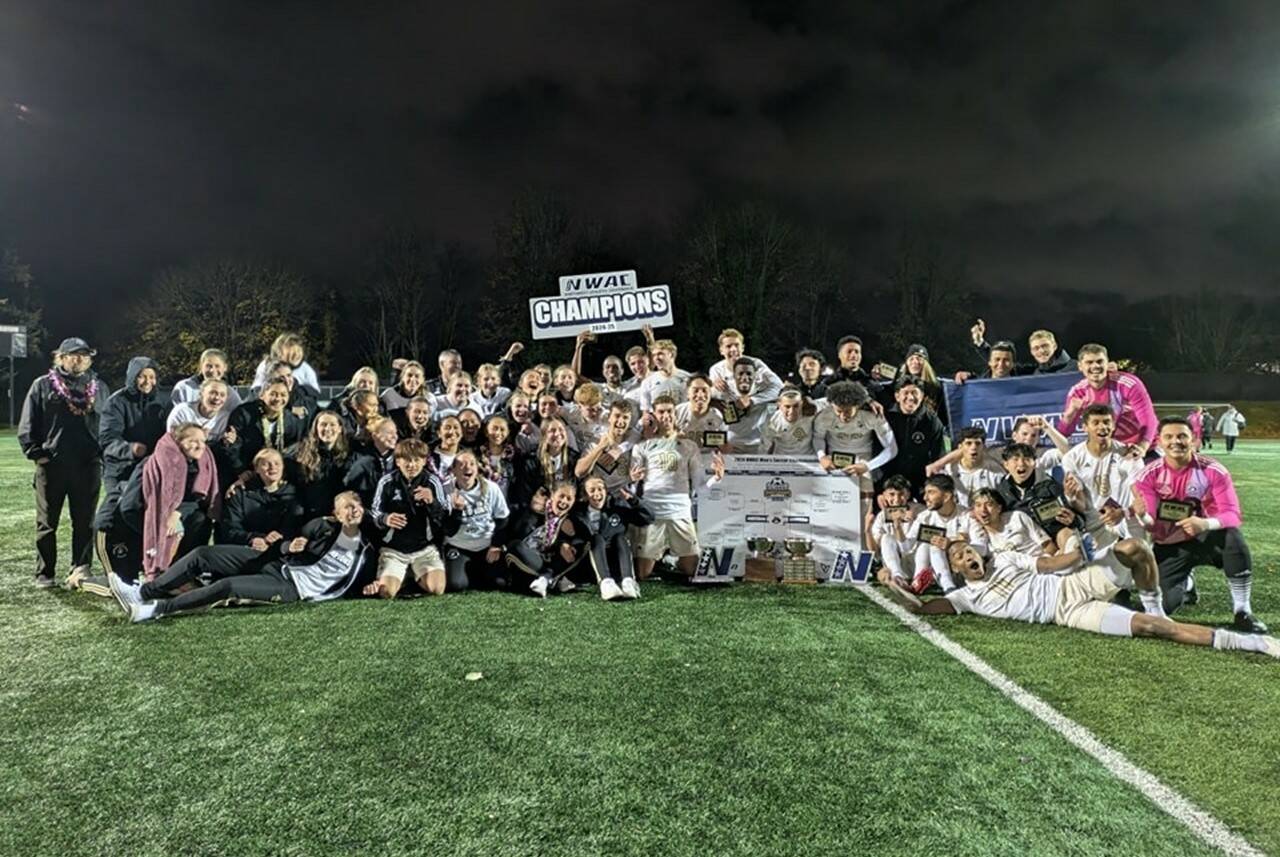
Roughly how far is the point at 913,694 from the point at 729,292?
33071mm

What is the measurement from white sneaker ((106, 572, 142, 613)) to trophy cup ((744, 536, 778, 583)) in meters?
4.42

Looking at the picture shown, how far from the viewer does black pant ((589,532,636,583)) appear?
5.85 m

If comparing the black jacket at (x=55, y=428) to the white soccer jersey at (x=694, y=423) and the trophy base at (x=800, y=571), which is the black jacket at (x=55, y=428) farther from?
the trophy base at (x=800, y=571)

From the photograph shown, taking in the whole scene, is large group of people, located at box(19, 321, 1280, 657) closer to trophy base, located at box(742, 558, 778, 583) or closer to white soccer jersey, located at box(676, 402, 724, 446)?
white soccer jersey, located at box(676, 402, 724, 446)

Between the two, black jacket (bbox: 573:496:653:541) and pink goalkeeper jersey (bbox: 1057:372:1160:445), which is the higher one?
pink goalkeeper jersey (bbox: 1057:372:1160:445)

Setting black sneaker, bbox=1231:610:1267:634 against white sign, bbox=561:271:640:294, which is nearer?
black sneaker, bbox=1231:610:1267:634

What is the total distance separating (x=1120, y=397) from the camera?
6160 mm

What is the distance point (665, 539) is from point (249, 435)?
3369 millimetres

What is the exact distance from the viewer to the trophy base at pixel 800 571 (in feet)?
20.5

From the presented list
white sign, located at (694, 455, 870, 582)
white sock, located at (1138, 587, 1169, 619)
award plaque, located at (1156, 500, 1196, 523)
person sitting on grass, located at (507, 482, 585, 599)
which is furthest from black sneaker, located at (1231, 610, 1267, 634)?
person sitting on grass, located at (507, 482, 585, 599)

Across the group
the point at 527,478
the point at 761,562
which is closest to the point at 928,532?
the point at 761,562

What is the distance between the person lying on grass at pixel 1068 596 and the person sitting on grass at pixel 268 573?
4104mm

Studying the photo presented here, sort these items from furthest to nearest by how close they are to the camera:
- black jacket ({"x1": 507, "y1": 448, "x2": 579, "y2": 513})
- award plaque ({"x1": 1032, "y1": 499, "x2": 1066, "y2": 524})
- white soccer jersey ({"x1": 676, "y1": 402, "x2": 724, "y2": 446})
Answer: white soccer jersey ({"x1": 676, "y1": 402, "x2": 724, "y2": 446}), black jacket ({"x1": 507, "y1": 448, "x2": 579, "y2": 513}), award plaque ({"x1": 1032, "y1": 499, "x2": 1066, "y2": 524})

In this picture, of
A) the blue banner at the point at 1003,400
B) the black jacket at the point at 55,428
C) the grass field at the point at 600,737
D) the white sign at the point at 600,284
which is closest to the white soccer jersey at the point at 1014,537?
the grass field at the point at 600,737
